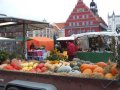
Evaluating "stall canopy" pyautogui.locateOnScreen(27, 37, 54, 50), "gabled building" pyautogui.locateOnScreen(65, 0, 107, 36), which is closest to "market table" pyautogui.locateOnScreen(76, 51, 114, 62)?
"stall canopy" pyautogui.locateOnScreen(27, 37, 54, 50)

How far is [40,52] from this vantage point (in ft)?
73.2

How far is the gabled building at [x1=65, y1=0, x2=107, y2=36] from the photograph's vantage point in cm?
7025

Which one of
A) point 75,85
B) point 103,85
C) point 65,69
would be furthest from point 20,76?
point 103,85

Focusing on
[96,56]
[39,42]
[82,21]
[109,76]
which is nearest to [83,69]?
[109,76]

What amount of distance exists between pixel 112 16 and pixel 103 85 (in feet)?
236

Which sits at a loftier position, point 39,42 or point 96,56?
point 39,42

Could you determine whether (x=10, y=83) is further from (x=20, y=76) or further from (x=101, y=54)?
(x=101, y=54)

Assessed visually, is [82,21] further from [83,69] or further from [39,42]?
[83,69]

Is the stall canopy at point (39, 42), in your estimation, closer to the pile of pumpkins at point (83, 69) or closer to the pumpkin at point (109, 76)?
the pile of pumpkins at point (83, 69)

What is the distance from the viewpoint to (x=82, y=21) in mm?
71562

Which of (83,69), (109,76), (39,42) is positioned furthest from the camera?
(39,42)

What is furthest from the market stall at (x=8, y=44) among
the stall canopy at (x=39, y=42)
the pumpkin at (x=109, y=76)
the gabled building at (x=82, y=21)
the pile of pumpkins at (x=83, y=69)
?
the gabled building at (x=82, y=21)

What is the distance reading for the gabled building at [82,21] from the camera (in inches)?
2766

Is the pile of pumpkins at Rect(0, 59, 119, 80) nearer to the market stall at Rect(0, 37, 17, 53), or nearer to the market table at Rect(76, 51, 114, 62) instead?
the market table at Rect(76, 51, 114, 62)
